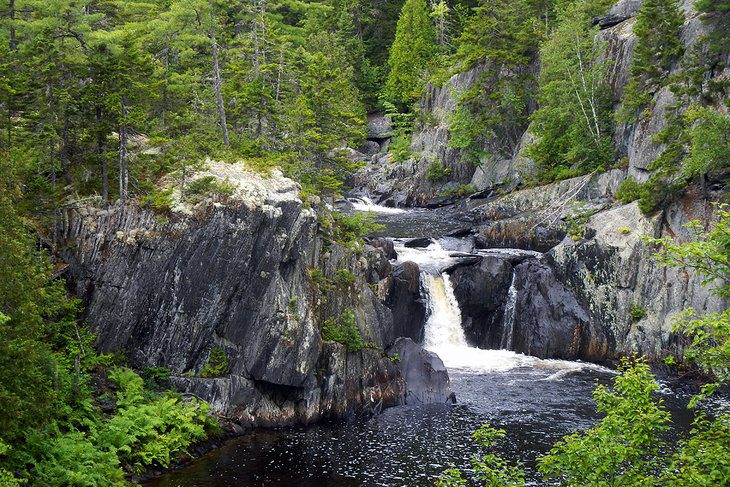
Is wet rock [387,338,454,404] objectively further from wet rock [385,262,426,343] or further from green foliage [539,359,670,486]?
green foliage [539,359,670,486]

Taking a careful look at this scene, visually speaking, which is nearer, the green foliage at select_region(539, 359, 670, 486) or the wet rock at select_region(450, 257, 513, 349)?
the green foliage at select_region(539, 359, 670, 486)

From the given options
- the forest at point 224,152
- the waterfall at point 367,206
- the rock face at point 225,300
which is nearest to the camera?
the forest at point 224,152

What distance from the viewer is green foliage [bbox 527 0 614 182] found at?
159 feet

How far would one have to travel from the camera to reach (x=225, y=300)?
2770 centimetres

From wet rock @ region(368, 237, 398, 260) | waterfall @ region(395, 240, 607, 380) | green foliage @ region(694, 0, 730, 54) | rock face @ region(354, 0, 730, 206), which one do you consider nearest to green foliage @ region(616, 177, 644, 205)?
rock face @ region(354, 0, 730, 206)

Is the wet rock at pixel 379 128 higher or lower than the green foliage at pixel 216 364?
higher

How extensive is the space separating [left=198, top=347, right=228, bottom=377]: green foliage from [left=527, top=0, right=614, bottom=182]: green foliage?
106 feet

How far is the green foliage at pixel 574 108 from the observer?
159 ft

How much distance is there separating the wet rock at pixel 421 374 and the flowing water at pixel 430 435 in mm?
722

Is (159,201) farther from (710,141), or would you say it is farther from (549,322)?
(710,141)

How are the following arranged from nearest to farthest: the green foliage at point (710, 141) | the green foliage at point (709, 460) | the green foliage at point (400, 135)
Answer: the green foliage at point (709, 460) → the green foliage at point (710, 141) → the green foliage at point (400, 135)

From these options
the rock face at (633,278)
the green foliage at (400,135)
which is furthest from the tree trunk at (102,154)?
the green foliage at (400,135)

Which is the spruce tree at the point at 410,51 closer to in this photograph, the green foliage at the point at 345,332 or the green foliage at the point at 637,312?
the green foliage at the point at 637,312

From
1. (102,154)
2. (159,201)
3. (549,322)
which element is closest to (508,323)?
(549,322)
